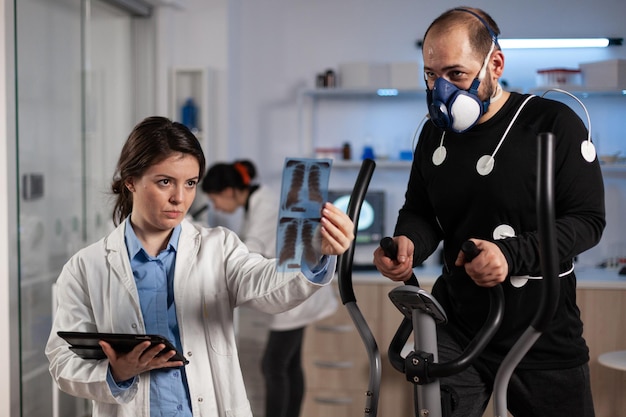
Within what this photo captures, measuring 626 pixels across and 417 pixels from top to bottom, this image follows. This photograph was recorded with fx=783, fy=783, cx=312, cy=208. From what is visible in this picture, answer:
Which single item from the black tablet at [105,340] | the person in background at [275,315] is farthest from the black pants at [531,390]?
the person in background at [275,315]

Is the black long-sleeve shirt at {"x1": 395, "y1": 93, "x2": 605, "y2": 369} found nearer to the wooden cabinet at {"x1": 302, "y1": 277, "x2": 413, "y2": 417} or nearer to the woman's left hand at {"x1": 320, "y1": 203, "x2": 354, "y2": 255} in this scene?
the woman's left hand at {"x1": 320, "y1": 203, "x2": 354, "y2": 255}

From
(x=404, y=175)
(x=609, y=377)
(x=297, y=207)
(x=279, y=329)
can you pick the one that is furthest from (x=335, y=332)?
(x=297, y=207)

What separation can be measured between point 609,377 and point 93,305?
220 centimetres

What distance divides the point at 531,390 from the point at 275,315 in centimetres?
182

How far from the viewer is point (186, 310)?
63.2 inches

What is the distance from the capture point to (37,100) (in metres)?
3.14

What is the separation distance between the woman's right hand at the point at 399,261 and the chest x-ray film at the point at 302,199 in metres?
0.26

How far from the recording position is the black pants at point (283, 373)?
3.43 metres

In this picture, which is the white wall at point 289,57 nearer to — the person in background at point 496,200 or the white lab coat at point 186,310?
the person in background at point 496,200

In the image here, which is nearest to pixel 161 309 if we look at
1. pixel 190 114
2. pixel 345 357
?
pixel 345 357

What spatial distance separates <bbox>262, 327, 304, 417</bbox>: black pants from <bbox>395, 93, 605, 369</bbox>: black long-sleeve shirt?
5.77 feet

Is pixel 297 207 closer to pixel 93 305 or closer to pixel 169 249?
pixel 169 249

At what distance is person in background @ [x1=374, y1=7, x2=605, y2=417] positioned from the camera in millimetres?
1546

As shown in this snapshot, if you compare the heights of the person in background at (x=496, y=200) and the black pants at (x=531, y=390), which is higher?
the person in background at (x=496, y=200)
